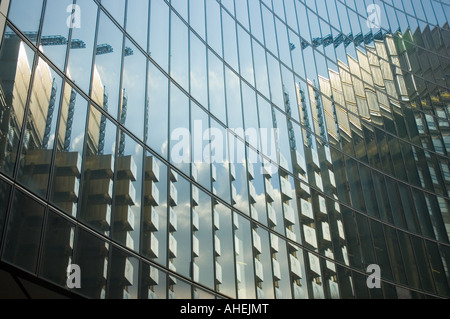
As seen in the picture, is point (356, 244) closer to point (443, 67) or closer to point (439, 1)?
point (443, 67)

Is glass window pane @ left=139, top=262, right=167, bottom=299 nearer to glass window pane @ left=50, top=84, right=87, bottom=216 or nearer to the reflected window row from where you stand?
the reflected window row

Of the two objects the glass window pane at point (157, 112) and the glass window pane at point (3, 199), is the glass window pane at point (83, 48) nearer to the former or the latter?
the glass window pane at point (157, 112)

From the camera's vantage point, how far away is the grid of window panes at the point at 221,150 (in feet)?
42.3

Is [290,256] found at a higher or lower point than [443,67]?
lower

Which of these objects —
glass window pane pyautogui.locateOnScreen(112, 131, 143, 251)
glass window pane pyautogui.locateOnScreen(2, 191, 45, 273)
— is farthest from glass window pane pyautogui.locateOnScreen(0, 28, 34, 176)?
glass window pane pyautogui.locateOnScreen(112, 131, 143, 251)

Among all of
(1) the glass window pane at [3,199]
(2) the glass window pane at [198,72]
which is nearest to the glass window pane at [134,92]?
(2) the glass window pane at [198,72]

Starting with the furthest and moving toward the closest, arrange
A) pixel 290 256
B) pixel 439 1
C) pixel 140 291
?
pixel 439 1 → pixel 290 256 → pixel 140 291

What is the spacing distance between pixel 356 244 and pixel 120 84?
13386mm

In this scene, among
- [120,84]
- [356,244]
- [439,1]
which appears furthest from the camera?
[439,1]

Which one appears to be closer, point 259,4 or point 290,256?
point 290,256

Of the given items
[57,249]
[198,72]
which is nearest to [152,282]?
[57,249]
